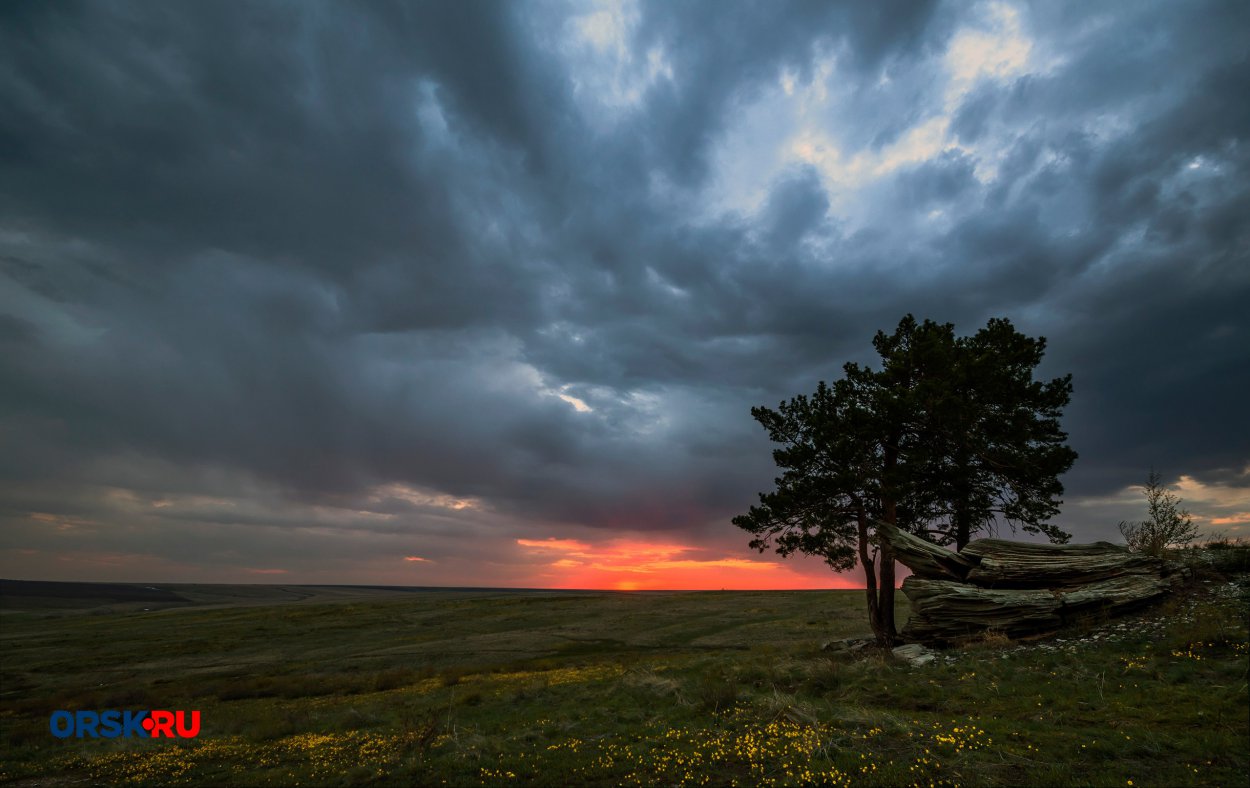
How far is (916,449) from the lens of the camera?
95.0 ft

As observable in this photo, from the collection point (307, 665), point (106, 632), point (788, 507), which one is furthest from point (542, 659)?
point (106, 632)

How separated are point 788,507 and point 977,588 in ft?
31.7

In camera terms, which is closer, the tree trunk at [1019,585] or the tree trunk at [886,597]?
the tree trunk at [1019,585]

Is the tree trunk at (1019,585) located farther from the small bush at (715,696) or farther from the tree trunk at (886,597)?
the small bush at (715,696)

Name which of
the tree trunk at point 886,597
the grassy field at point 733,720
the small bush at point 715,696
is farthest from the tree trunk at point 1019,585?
the small bush at point 715,696

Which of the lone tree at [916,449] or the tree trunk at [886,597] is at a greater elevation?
the lone tree at [916,449]

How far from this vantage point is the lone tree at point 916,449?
27.3 meters

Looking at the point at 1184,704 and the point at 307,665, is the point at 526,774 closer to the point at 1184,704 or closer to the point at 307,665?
the point at 1184,704

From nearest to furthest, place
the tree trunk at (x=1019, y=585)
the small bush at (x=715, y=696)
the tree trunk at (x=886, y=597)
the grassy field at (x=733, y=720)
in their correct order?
the grassy field at (x=733, y=720), the small bush at (x=715, y=696), the tree trunk at (x=1019, y=585), the tree trunk at (x=886, y=597)

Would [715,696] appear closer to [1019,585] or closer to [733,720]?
[733,720]

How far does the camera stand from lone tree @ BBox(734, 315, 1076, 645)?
27.3 metres

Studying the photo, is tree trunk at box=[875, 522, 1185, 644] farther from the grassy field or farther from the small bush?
the small bush

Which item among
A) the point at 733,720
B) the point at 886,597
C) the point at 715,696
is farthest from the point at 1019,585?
the point at 733,720

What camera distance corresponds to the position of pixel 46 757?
68.1 ft
